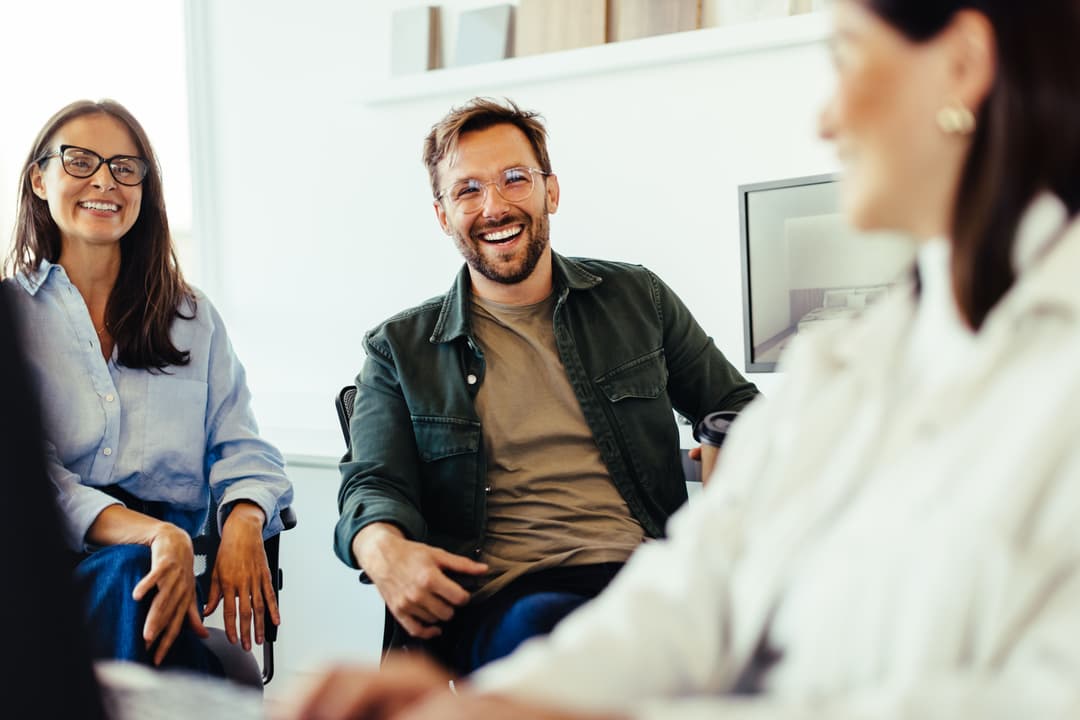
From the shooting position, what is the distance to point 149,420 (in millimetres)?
2057

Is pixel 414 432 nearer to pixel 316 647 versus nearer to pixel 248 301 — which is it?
pixel 316 647

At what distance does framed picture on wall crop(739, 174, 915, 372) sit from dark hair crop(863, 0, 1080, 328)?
152cm

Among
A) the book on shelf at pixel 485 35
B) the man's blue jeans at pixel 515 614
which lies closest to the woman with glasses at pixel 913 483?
the man's blue jeans at pixel 515 614

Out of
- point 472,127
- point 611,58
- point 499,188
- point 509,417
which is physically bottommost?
point 509,417

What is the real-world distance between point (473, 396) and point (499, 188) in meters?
0.45

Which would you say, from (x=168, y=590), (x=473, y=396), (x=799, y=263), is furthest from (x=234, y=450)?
(x=799, y=263)

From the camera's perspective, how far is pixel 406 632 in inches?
70.9

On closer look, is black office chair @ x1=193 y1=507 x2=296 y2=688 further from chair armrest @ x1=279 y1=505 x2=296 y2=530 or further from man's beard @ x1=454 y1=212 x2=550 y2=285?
man's beard @ x1=454 y1=212 x2=550 y2=285

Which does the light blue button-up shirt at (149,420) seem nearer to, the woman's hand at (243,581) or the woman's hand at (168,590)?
the woman's hand at (243,581)

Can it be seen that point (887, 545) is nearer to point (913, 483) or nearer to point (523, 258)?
point (913, 483)

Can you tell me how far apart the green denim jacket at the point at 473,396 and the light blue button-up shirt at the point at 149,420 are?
0.26 metres

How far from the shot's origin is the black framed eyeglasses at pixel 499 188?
6.96ft

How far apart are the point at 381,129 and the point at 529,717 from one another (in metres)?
2.85

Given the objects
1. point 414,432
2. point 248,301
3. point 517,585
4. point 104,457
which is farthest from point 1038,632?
point 248,301
